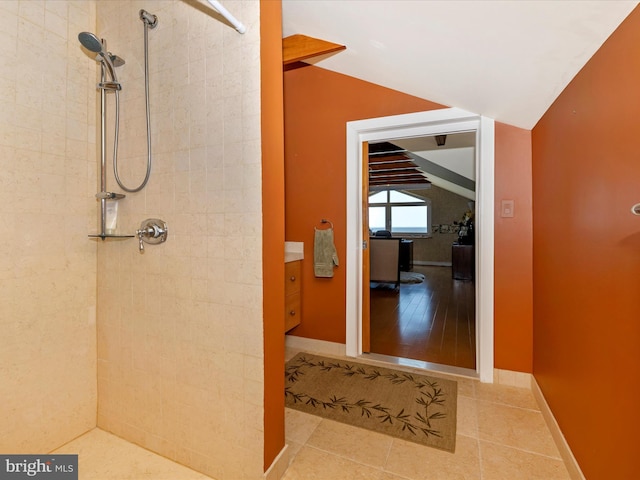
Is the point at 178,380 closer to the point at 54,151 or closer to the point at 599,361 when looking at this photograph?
the point at 54,151

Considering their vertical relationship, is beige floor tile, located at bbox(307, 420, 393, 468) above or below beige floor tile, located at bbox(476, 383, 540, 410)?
below

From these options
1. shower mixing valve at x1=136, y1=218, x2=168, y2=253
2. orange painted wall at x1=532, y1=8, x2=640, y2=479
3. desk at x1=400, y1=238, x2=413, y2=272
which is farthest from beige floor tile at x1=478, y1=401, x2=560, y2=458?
desk at x1=400, y1=238, x2=413, y2=272

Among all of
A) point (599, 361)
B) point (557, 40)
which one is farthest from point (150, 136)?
point (599, 361)

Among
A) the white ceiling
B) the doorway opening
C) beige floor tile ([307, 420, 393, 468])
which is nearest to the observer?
the white ceiling

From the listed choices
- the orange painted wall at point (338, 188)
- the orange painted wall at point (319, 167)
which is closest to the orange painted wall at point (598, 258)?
the orange painted wall at point (338, 188)

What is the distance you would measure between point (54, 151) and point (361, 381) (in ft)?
7.42

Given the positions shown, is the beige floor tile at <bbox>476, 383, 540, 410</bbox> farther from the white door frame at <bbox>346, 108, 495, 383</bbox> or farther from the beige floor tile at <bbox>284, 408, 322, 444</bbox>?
the beige floor tile at <bbox>284, 408, 322, 444</bbox>

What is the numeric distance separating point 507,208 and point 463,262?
4506 millimetres

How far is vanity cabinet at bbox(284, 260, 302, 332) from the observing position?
2.51m

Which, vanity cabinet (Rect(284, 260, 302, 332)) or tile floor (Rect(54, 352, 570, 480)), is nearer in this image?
tile floor (Rect(54, 352, 570, 480))

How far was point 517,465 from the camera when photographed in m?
1.40

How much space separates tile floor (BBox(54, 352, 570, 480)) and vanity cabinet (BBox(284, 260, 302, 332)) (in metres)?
0.88

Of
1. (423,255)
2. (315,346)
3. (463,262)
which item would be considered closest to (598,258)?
(315,346)

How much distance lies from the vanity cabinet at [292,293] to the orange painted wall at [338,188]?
7cm
